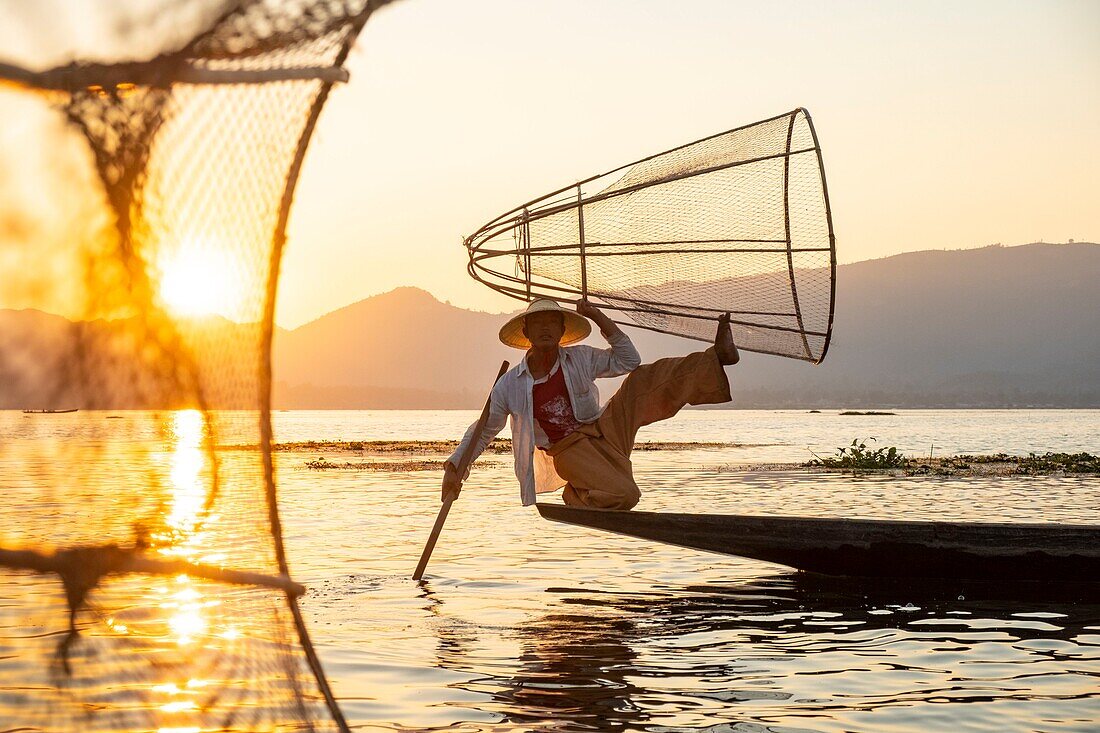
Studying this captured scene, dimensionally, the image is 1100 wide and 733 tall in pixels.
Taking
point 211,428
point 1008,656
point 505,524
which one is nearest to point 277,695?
point 211,428

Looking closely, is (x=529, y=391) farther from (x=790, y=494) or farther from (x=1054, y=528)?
(x=790, y=494)

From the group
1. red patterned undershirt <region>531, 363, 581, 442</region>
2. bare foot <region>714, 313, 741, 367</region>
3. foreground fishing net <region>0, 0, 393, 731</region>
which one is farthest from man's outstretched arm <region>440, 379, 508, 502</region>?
foreground fishing net <region>0, 0, 393, 731</region>

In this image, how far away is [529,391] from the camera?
721 centimetres

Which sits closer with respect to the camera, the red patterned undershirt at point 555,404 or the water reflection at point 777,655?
the water reflection at point 777,655

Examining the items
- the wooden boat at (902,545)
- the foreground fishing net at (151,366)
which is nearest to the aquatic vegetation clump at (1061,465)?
the wooden boat at (902,545)

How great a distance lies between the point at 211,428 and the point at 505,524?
35.4 ft

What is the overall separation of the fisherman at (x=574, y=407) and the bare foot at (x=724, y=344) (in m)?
0.31

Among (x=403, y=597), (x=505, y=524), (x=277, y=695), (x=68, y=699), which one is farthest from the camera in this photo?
(x=505, y=524)

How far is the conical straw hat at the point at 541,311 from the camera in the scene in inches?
278

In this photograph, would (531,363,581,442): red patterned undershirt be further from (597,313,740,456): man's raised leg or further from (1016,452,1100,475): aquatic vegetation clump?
(1016,452,1100,475): aquatic vegetation clump

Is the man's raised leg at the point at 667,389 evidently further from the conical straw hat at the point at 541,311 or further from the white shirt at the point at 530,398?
the conical straw hat at the point at 541,311

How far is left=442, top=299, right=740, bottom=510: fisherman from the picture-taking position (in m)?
7.08

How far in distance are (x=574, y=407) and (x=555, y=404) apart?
0.41 ft

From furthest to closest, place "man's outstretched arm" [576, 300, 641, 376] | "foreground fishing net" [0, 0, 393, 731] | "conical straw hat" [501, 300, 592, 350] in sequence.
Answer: "conical straw hat" [501, 300, 592, 350] → "man's outstretched arm" [576, 300, 641, 376] → "foreground fishing net" [0, 0, 393, 731]
